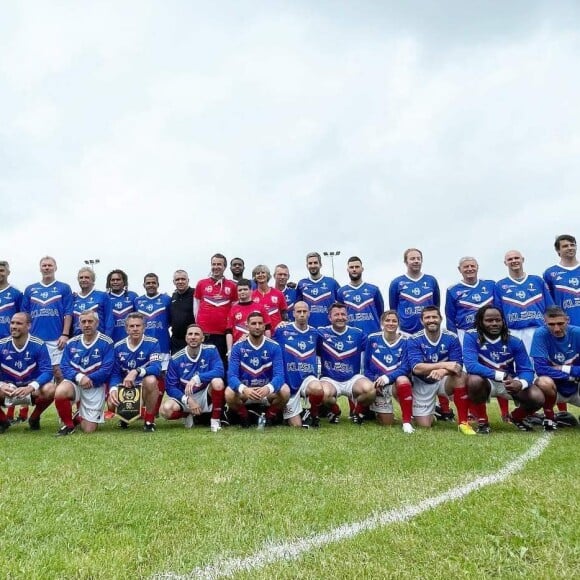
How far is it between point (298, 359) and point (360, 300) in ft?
5.03

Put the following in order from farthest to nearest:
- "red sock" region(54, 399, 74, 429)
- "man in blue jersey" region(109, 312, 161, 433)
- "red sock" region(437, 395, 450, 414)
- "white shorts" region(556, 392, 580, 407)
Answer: "red sock" region(437, 395, 450, 414) < "man in blue jersey" region(109, 312, 161, 433) < "red sock" region(54, 399, 74, 429) < "white shorts" region(556, 392, 580, 407)

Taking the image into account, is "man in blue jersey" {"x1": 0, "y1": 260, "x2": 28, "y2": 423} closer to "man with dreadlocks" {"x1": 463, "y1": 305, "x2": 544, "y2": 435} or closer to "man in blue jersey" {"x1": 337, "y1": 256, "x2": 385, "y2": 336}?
"man in blue jersey" {"x1": 337, "y1": 256, "x2": 385, "y2": 336}

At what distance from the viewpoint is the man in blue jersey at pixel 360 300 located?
809cm

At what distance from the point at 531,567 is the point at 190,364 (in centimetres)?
552

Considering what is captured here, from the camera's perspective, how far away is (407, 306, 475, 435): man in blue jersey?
22.0 feet

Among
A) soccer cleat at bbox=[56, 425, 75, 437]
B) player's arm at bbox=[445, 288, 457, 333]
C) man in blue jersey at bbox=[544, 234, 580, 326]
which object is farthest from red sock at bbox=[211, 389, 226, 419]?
man in blue jersey at bbox=[544, 234, 580, 326]

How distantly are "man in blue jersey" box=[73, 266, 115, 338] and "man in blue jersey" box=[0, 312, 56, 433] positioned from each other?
3.34ft

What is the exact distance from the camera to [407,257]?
26.1 ft

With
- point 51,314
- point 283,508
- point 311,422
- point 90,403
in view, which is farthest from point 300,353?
point 283,508

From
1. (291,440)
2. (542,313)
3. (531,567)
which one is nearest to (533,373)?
(542,313)

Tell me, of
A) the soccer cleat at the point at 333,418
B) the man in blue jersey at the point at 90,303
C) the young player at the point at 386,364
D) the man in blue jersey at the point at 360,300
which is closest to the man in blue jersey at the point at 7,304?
the man in blue jersey at the point at 90,303

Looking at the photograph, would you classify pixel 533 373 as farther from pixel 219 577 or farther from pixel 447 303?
pixel 219 577

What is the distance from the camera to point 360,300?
8156mm

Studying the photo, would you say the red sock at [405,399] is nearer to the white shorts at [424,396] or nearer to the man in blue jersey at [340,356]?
the white shorts at [424,396]
